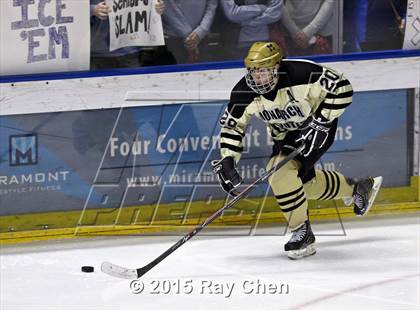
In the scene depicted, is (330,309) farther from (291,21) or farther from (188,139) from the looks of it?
(291,21)

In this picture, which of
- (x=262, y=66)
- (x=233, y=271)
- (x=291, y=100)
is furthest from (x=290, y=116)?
(x=233, y=271)

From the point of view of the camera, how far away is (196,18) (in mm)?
4777

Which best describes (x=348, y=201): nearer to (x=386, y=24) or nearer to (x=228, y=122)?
(x=228, y=122)

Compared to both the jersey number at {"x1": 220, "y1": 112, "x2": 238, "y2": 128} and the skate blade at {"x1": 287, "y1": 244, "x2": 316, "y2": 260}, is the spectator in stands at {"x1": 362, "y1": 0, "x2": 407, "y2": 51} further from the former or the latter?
the skate blade at {"x1": 287, "y1": 244, "x2": 316, "y2": 260}

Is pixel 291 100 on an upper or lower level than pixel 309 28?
lower

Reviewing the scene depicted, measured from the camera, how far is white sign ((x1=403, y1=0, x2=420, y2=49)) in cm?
491

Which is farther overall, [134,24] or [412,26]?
[412,26]

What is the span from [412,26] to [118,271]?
1.91 m

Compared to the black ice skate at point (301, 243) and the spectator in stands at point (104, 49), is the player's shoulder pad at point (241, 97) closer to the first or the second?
the black ice skate at point (301, 243)

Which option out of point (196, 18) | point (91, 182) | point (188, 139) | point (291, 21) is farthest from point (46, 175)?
point (291, 21)

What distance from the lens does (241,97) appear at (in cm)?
421

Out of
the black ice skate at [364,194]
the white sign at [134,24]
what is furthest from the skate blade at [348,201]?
the white sign at [134,24]

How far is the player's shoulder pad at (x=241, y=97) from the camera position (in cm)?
421

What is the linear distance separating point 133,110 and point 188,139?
285 mm
